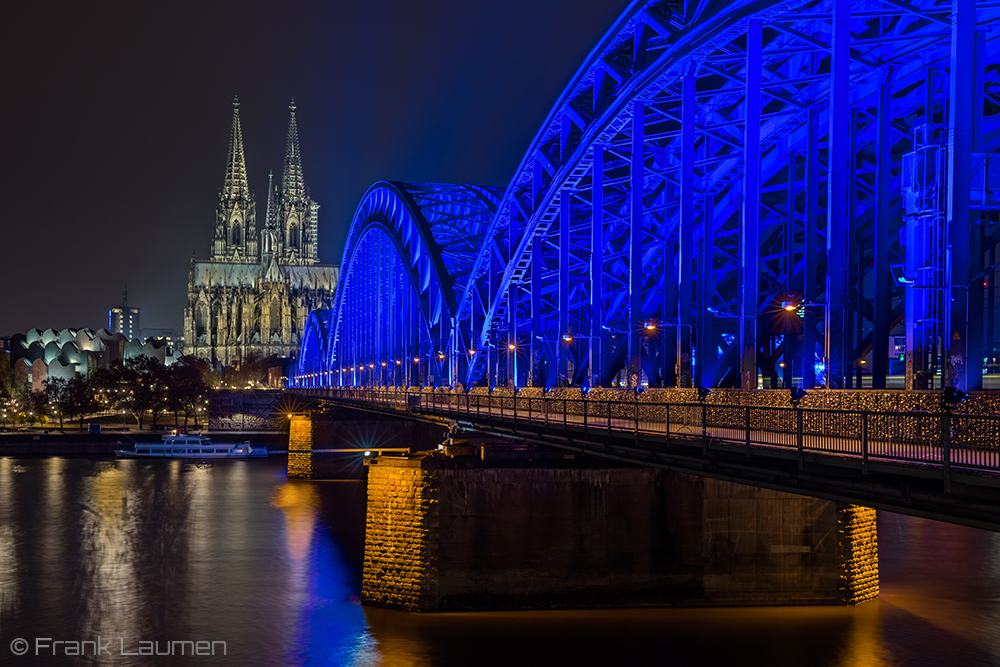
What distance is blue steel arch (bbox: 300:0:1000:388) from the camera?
21703 mm

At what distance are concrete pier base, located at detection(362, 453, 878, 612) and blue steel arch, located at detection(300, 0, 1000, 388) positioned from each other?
3857 millimetres

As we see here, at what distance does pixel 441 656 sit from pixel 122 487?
5358cm

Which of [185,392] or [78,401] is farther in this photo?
[185,392]

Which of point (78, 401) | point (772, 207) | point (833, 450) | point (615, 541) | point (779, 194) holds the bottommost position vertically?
point (615, 541)

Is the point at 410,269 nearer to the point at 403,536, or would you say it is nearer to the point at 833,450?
the point at 403,536

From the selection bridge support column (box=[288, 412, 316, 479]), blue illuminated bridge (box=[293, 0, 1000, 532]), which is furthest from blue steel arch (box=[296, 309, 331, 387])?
blue illuminated bridge (box=[293, 0, 1000, 532])

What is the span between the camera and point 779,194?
42594mm

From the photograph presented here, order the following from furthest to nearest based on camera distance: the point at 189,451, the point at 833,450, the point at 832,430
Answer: the point at 189,451 < the point at 832,430 < the point at 833,450

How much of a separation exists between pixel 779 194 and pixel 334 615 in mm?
22159

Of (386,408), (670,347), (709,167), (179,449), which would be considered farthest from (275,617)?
(179,449)

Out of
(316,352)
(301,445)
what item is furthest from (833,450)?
(316,352)

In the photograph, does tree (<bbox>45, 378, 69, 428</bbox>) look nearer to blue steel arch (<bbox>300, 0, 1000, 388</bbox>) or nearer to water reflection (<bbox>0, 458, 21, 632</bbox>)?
water reflection (<bbox>0, 458, 21, 632</bbox>)

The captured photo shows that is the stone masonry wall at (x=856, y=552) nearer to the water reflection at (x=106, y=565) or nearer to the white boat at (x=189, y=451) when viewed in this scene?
the water reflection at (x=106, y=565)

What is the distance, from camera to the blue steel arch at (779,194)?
21703mm
